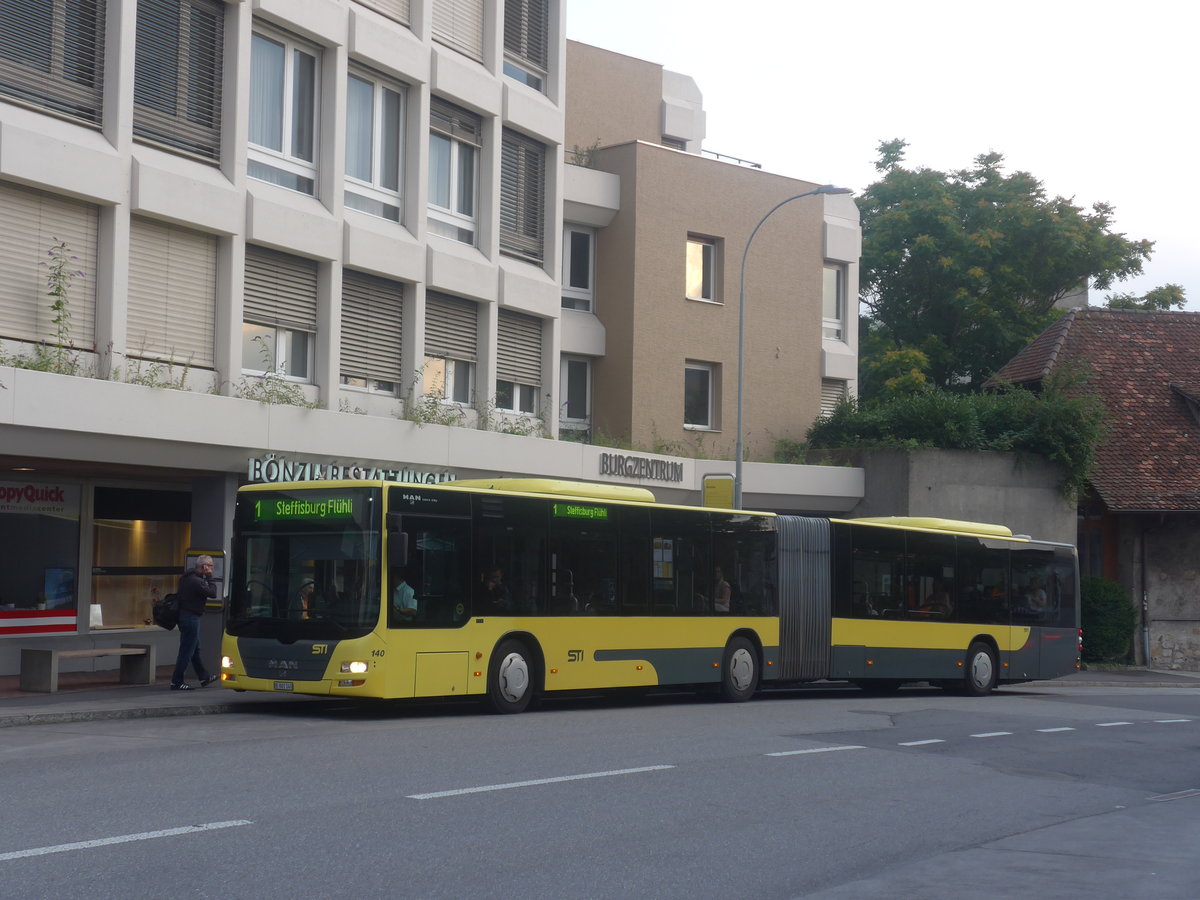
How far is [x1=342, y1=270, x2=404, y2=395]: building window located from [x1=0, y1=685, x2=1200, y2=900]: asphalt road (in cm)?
779

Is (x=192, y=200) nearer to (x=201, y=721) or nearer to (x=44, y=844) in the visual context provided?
(x=201, y=721)

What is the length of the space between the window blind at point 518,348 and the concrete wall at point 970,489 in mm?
9522

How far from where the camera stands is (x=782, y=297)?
3472 cm

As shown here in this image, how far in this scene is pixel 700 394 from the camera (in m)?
33.2

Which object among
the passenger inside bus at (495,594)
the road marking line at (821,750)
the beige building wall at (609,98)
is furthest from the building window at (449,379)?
the road marking line at (821,750)

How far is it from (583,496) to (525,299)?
29.5 feet

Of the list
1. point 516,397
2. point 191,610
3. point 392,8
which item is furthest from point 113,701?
point 392,8

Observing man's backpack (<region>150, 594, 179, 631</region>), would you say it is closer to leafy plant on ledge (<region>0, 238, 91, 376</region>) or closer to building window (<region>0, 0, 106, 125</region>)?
leafy plant on ledge (<region>0, 238, 91, 376</region>)

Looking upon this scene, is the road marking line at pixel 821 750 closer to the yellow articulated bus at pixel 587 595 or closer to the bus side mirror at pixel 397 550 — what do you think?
the yellow articulated bus at pixel 587 595

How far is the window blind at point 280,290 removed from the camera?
21359 millimetres

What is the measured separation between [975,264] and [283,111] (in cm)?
2834

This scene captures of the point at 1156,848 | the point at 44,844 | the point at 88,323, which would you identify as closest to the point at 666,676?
the point at 88,323

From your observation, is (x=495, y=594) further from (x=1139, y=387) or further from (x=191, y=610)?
(x=1139, y=387)

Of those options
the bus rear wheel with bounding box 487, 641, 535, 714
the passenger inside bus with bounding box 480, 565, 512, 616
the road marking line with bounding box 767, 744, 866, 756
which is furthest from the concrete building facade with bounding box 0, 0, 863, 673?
the road marking line with bounding box 767, 744, 866, 756
